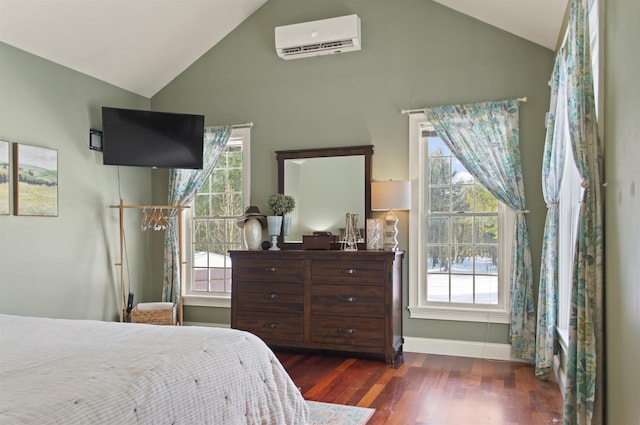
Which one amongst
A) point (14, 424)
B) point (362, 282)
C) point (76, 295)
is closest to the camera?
point (14, 424)

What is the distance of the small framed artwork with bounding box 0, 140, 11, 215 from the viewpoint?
161 inches

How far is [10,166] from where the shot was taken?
4.17 meters

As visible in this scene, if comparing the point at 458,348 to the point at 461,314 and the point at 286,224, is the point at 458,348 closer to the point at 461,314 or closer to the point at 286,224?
the point at 461,314

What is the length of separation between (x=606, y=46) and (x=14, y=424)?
102 inches

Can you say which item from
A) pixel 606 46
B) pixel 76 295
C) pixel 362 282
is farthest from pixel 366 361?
pixel 606 46

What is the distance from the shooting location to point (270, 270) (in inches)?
188

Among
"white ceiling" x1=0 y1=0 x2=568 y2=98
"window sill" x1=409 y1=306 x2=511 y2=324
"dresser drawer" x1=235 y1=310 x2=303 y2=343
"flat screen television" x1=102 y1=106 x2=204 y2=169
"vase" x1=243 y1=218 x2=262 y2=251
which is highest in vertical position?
"white ceiling" x1=0 y1=0 x2=568 y2=98

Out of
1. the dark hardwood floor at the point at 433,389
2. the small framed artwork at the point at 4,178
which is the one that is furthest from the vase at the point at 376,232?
the small framed artwork at the point at 4,178

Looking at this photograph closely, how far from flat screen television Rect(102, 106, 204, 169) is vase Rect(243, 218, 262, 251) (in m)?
0.82

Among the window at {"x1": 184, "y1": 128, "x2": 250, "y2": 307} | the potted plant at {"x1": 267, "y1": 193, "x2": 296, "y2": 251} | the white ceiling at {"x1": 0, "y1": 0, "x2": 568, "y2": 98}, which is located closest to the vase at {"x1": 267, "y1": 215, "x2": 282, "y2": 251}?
the potted plant at {"x1": 267, "y1": 193, "x2": 296, "y2": 251}

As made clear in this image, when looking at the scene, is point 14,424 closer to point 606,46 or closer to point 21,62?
point 606,46

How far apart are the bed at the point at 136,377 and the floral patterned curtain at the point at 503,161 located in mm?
2600

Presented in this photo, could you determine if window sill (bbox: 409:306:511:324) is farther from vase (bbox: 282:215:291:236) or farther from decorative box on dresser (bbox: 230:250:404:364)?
vase (bbox: 282:215:291:236)

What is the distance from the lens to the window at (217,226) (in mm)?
5551
